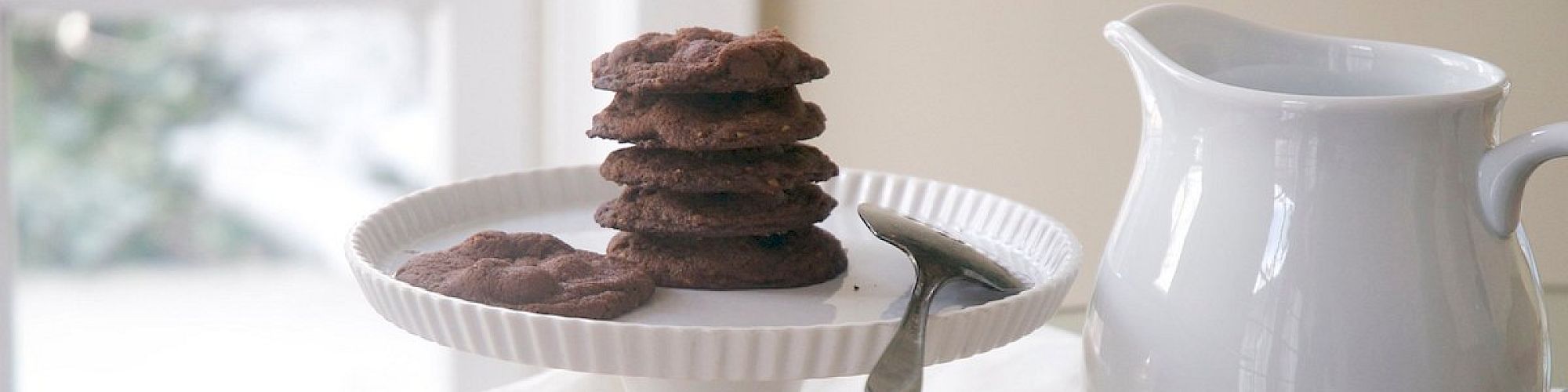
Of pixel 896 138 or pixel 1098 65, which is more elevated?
pixel 1098 65

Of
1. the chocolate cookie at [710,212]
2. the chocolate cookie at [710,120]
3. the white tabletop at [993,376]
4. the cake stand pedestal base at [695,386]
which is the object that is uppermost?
the chocolate cookie at [710,120]

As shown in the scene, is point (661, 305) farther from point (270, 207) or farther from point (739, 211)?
point (270, 207)

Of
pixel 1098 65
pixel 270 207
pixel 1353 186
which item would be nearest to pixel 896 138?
pixel 1098 65

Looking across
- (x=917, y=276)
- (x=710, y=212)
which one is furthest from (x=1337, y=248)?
(x=710, y=212)

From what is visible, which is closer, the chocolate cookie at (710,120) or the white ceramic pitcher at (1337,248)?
the white ceramic pitcher at (1337,248)

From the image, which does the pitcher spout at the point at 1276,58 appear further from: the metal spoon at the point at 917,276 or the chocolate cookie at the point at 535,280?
the chocolate cookie at the point at 535,280

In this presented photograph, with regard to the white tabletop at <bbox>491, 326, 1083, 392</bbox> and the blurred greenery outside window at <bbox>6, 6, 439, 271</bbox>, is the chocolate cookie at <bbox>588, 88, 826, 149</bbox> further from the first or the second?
the blurred greenery outside window at <bbox>6, 6, 439, 271</bbox>

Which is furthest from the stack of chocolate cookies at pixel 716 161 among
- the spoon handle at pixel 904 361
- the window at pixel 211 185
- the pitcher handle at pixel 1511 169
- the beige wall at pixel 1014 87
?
the window at pixel 211 185

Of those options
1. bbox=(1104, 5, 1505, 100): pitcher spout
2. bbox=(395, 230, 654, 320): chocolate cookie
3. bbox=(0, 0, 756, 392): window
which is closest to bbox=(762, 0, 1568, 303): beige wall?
bbox=(0, 0, 756, 392): window
